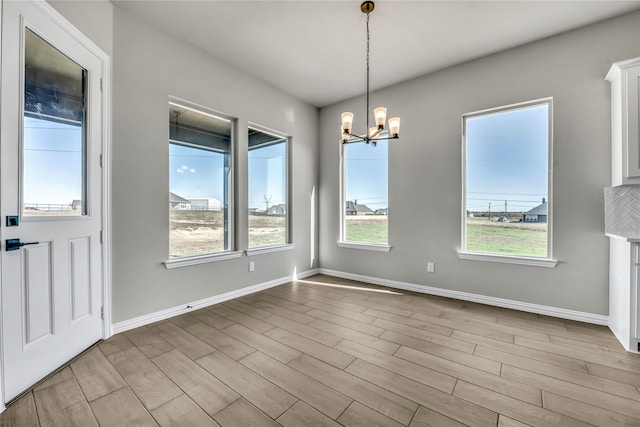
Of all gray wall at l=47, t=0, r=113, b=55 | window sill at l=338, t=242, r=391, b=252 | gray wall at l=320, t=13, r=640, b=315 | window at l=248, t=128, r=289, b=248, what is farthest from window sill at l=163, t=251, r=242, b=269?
gray wall at l=47, t=0, r=113, b=55

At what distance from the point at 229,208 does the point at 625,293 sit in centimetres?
411

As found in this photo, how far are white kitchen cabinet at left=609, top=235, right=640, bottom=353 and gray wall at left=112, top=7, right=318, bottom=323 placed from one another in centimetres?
388

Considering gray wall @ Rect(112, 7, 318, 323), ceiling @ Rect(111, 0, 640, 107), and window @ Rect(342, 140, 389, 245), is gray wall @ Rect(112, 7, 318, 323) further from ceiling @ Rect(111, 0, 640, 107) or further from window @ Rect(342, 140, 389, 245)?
window @ Rect(342, 140, 389, 245)

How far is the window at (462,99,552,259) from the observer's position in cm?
310

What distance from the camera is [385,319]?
2.92 m

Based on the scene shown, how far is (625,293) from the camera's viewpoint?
2.32 m

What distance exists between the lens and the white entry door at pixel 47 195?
1.70 metres

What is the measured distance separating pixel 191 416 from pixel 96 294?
153 centimetres

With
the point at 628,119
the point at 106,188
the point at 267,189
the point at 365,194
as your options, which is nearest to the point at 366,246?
the point at 365,194

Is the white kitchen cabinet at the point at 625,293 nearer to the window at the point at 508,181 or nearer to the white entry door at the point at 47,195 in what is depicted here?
the window at the point at 508,181

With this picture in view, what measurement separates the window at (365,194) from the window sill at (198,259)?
6.43 ft

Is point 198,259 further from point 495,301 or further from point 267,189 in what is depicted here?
point 495,301

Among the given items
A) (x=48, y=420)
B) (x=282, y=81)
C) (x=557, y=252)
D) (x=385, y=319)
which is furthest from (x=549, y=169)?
(x=48, y=420)

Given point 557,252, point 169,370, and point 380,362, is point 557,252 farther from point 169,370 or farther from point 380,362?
point 169,370
